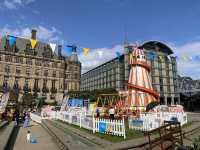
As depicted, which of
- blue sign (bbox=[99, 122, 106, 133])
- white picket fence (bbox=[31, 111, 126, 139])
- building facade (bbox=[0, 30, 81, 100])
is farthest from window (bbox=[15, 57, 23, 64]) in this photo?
blue sign (bbox=[99, 122, 106, 133])

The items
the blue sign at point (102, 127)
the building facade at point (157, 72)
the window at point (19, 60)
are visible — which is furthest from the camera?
the building facade at point (157, 72)

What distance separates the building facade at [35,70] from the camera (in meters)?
67.9

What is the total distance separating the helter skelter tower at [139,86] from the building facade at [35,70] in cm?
4969

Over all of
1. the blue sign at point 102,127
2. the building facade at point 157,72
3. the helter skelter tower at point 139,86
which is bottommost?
the blue sign at point 102,127

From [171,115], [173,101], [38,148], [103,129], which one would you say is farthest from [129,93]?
[173,101]

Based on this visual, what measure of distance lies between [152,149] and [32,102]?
5885 cm

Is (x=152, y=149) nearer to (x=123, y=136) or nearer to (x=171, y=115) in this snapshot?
(x=123, y=136)

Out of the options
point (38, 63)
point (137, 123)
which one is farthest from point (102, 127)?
point (38, 63)

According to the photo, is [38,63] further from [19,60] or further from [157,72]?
[157,72]

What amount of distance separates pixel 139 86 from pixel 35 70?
55.8 m

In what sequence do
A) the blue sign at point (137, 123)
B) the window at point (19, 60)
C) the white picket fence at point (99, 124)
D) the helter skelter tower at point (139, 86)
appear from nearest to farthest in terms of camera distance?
the white picket fence at point (99, 124) → the blue sign at point (137, 123) → the helter skelter tower at point (139, 86) → the window at point (19, 60)

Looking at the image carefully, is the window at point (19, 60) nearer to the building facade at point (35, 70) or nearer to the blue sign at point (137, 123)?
the building facade at point (35, 70)

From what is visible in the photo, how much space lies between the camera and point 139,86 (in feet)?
76.8

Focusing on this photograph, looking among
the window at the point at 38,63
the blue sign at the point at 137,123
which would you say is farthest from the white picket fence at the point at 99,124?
the window at the point at 38,63
